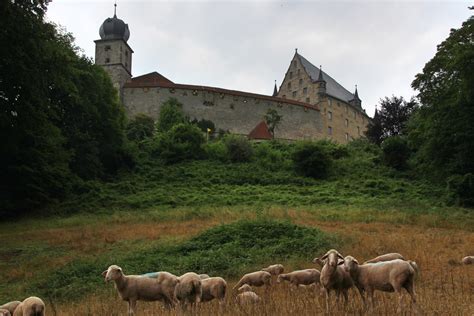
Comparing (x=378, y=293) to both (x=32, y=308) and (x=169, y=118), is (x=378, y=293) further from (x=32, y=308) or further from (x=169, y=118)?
(x=169, y=118)

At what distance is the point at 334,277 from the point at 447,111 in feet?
98.6

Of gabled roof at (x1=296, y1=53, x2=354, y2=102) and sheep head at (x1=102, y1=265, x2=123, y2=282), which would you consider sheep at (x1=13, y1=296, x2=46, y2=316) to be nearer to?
sheep head at (x1=102, y1=265, x2=123, y2=282)

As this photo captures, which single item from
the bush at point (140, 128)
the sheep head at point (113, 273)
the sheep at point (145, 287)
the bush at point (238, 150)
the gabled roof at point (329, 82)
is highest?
the gabled roof at point (329, 82)

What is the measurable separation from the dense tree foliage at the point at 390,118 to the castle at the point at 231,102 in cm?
1544

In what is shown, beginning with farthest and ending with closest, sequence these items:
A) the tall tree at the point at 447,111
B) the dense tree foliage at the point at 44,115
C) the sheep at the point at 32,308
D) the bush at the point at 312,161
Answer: the bush at the point at 312,161
the tall tree at the point at 447,111
the dense tree foliage at the point at 44,115
the sheep at the point at 32,308

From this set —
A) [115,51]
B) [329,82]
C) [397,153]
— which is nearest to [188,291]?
[397,153]

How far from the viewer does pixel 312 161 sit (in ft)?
149

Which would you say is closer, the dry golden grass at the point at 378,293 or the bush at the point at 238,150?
the dry golden grass at the point at 378,293

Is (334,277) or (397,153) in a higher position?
(397,153)

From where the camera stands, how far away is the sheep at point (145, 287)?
893 cm

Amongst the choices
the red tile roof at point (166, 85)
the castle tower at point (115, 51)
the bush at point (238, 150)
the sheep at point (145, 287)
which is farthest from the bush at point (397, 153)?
the castle tower at point (115, 51)

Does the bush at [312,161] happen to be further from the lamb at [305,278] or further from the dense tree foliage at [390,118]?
the lamb at [305,278]

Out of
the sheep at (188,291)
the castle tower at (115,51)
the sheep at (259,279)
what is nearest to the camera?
the sheep at (188,291)

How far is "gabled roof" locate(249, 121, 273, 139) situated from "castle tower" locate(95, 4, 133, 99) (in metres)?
22.4
